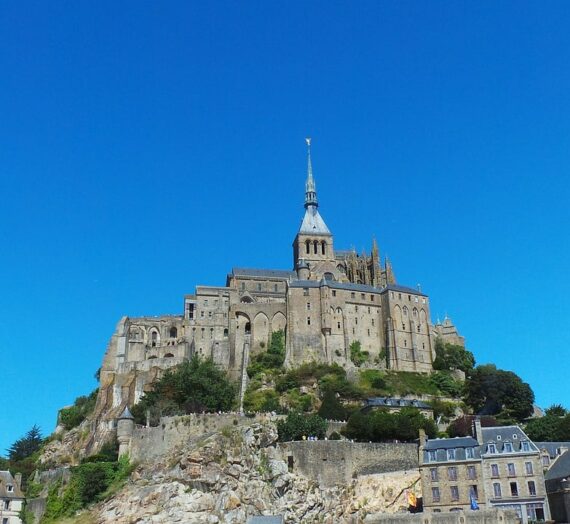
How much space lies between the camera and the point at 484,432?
188ft

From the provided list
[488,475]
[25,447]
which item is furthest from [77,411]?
[488,475]

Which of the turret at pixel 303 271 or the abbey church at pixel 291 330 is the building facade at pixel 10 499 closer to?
the abbey church at pixel 291 330

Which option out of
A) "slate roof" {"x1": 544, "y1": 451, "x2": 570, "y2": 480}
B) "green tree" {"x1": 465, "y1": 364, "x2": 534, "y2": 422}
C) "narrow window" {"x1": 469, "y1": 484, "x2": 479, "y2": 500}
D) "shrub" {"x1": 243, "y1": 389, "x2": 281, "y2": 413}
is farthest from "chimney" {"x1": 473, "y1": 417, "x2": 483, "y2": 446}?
"shrub" {"x1": 243, "y1": 389, "x2": 281, "y2": 413}

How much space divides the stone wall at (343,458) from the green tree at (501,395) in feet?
68.7

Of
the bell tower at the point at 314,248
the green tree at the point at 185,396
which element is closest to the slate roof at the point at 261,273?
the bell tower at the point at 314,248

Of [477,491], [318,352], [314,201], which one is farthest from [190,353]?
[477,491]

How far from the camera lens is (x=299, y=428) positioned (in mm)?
63938

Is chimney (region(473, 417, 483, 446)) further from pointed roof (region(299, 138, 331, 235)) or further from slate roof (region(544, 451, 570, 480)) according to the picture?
pointed roof (region(299, 138, 331, 235))

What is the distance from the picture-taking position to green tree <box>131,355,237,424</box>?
71.0m

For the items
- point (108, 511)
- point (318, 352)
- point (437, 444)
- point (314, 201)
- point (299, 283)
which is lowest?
point (108, 511)

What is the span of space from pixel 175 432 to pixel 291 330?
3194cm

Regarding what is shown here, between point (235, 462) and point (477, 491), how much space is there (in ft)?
60.4

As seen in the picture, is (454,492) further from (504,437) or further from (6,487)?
(6,487)

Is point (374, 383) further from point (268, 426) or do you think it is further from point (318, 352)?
point (268, 426)
